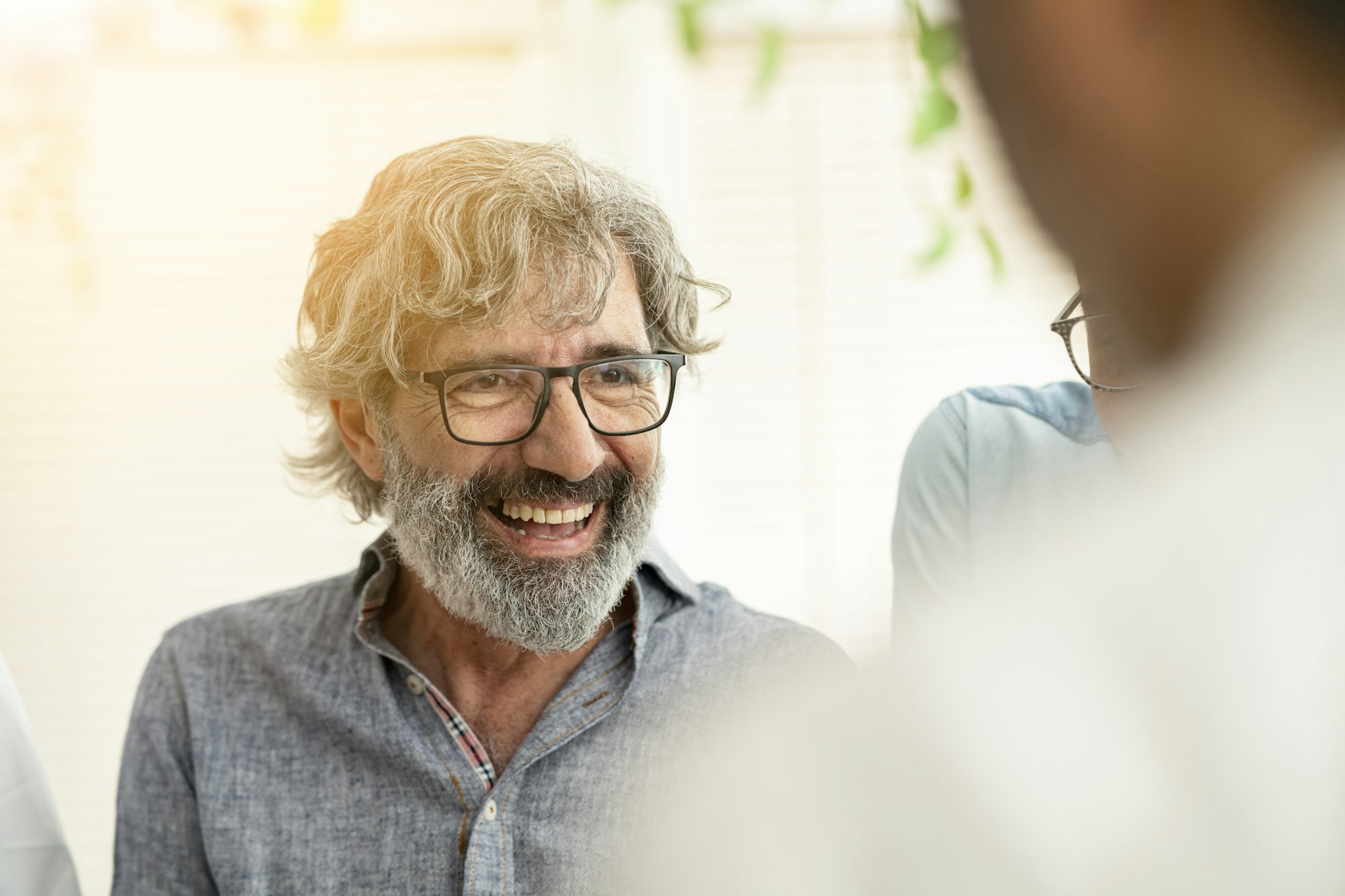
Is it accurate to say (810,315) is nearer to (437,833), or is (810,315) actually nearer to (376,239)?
(376,239)

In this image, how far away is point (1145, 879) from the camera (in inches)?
11.9

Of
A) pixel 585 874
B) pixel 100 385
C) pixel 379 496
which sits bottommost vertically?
pixel 585 874

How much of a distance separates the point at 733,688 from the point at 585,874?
297 mm

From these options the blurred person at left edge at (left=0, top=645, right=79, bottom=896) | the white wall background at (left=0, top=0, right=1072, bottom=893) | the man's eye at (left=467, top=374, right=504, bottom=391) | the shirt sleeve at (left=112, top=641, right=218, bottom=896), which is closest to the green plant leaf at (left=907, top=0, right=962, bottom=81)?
the man's eye at (left=467, top=374, right=504, bottom=391)

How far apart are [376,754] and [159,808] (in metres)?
0.31

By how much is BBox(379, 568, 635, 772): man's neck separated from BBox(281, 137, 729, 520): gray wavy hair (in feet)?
1.05

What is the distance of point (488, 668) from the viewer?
1544 millimetres

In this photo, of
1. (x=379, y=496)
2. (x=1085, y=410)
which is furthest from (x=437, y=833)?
(x=1085, y=410)

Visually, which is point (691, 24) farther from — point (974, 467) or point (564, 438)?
point (974, 467)

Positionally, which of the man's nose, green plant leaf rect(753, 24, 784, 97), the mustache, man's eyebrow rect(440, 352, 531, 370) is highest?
green plant leaf rect(753, 24, 784, 97)

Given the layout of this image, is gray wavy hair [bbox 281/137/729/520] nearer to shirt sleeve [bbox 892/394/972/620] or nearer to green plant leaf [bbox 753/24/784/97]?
shirt sleeve [bbox 892/394/972/620]

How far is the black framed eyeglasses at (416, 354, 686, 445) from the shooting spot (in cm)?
141

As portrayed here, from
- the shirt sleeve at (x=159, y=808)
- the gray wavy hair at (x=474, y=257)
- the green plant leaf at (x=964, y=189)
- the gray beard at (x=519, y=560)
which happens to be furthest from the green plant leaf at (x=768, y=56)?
the shirt sleeve at (x=159, y=808)

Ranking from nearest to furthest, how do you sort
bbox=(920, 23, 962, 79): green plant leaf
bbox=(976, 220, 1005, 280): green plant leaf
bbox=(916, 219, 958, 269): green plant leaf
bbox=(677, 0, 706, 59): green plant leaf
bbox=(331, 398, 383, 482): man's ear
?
bbox=(976, 220, 1005, 280): green plant leaf < bbox=(920, 23, 962, 79): green plant leaf < bbox=(677, 0, 706, 59): green plant leaf < bbox=(916, 219, 958, 269): green plant leaf < bbox=(331, 398, 383, 482): man's ear
